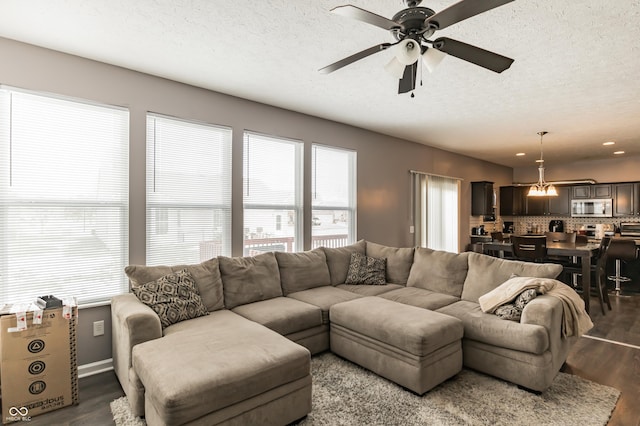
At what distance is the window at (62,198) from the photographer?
2.67 m

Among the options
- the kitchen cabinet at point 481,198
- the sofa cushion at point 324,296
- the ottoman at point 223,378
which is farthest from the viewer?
the kitchen cabinet at point 481,198

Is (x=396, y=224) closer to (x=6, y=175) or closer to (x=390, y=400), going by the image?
(x=390, y=400)

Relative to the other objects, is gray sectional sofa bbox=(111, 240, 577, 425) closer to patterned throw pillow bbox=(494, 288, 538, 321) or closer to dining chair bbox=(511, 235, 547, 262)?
patterned throw pillow bbox=(494, 288, 538, 321)

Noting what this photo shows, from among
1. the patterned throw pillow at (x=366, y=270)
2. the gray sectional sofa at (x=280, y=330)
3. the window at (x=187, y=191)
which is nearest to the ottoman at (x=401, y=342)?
the gray sectional sofa at (x=280, y=330)

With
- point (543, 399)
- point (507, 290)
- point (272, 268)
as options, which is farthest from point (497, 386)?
point (272, 268)

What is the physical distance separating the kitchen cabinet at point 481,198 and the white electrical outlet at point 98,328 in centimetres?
715

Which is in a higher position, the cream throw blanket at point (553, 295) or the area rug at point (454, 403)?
the cream throw blanket at point (553, 295)

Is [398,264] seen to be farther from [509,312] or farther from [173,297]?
[173,297]

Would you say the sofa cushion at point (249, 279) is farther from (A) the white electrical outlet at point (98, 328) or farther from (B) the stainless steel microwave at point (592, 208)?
(B) the stainless steel microwave at point (592, 208)

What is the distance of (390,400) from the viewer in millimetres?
2439

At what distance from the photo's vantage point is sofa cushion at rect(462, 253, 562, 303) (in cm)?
313

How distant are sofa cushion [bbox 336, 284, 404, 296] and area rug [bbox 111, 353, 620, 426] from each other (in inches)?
41.5

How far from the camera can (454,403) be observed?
7.89 feet

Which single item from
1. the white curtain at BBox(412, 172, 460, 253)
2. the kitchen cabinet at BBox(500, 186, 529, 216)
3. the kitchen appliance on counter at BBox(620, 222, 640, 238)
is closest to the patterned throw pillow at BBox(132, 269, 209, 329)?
the white curtain at BBox(412, 172, 460, 253)
